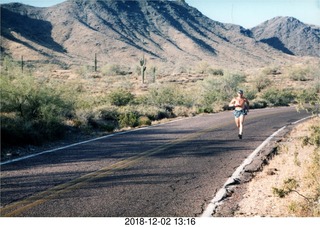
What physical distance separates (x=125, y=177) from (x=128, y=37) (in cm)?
10734

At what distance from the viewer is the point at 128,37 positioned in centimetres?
11081

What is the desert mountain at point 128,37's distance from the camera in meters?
98.4

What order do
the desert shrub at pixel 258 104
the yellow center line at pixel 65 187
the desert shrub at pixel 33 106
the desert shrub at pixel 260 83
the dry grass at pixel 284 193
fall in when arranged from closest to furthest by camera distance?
1. the dry grass at pixel 284 193
2. the yellow center line at pixel 65 187
3. the desert shrub at pixel 33 106
4. the desert shrub at pixel 258 104
5. the desert shrub at pixel 260 83

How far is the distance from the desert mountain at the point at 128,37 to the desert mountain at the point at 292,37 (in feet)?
2.13

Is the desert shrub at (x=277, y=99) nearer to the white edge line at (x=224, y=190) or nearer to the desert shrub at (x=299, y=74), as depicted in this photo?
the white edge line at (x=224, y=190)

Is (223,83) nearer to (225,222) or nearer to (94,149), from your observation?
(94,149)

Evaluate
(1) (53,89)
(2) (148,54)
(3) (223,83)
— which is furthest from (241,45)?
(1) (53,89)

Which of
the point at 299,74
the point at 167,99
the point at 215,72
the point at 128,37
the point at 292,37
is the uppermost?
the point at 292,37

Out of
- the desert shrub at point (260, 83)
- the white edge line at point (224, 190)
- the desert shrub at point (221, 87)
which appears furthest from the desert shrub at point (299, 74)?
the white edge line at point (224, 190)

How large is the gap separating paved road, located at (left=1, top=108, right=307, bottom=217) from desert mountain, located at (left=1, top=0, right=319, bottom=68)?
269 ft

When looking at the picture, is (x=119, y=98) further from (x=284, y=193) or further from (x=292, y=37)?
(x=292, y=37)

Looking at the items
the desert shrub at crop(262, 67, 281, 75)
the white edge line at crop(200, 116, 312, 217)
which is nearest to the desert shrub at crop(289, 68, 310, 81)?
the desert shrub at crop(262, 67, 281, 75)

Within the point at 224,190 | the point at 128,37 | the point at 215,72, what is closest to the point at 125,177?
the point at 224,190

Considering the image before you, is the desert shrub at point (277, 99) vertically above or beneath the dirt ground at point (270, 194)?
above
